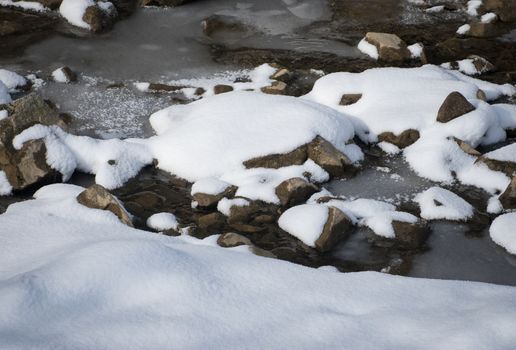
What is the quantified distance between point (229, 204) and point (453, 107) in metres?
2.63

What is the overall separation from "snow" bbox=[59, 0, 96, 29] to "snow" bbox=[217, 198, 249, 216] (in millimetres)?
4823

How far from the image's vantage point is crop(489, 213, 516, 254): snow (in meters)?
4.86

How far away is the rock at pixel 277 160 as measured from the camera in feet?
18.7

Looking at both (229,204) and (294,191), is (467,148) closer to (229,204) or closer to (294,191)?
(294,191)

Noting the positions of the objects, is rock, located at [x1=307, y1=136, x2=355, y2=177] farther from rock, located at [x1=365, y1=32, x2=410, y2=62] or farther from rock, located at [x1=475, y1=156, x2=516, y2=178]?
rock, located at [x1=365, y1=32, x2=410, y2=62]

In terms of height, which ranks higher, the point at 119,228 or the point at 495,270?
the point at 119,228

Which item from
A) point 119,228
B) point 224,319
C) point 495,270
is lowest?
point 495,270

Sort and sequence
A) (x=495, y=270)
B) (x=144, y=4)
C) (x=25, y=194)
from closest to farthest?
(x=495, y=270)
(x=25, y=194)
(x=144, y=4)

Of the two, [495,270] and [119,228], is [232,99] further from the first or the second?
[495,270]

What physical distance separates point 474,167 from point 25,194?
4.22 m

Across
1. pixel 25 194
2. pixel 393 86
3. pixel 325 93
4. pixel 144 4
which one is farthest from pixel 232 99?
pixel 144 4

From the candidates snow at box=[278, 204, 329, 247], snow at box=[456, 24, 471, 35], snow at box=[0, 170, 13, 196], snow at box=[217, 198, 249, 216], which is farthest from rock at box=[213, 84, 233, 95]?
snow at box=[456, 24, 471, 35]

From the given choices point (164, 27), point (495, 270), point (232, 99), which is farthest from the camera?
point (164, 27)

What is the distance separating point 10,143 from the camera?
18.5 feet
